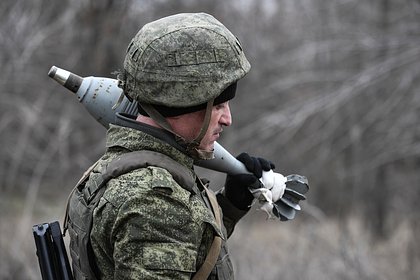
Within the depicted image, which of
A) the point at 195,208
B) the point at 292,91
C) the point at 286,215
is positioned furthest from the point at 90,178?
the point at 292,91

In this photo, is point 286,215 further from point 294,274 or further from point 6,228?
point 6,228

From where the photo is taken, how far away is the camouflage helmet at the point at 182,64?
2.51 metres

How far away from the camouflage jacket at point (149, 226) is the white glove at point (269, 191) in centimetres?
63

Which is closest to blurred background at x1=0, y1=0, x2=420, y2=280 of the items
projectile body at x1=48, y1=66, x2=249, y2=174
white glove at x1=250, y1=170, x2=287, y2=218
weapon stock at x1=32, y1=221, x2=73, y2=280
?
white glove at x1=250, y1=170, x2=287, y2=218

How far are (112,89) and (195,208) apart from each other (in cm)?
72

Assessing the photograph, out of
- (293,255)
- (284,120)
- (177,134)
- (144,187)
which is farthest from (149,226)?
(293,255)

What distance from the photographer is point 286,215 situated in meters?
3.25

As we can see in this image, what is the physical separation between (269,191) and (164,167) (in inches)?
30.7

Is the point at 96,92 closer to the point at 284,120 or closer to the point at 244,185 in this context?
the point at 244,185

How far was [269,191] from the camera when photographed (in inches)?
125

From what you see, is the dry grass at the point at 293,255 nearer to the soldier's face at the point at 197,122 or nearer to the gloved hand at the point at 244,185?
the gloved hand at the point at 244,185

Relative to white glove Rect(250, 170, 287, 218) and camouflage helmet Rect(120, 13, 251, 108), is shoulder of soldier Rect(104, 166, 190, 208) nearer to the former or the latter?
camouflage helmet Rect(120, 13, 251, 108)

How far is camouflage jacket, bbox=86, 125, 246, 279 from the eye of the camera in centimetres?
231

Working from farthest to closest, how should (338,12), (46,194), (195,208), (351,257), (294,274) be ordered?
(338,12), (46,194), (294,274), (351,257), (195,208)
